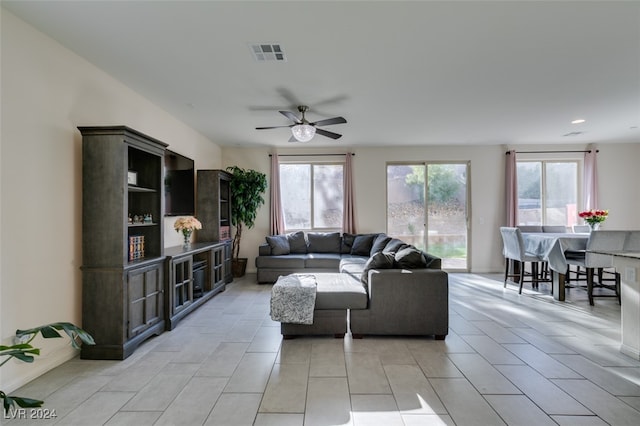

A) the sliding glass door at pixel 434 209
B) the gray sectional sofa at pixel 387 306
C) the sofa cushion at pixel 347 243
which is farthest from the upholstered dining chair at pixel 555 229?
the gray sectional sofa at pixel 387 306

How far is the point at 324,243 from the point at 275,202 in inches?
55.4

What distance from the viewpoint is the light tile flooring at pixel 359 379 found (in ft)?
6.41

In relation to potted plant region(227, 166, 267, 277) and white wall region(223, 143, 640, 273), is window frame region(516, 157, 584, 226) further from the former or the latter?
potted plant region(227, 166, 267, 277)

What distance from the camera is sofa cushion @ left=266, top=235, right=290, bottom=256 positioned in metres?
5.89

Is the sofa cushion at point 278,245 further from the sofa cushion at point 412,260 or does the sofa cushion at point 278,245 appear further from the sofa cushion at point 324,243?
the sofa cushion at point 412,260

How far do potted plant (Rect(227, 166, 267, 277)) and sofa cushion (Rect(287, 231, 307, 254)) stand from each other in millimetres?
884

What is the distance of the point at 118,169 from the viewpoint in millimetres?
2773

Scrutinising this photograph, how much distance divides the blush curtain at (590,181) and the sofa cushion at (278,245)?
6367 mm

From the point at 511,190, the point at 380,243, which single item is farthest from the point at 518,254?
the point at 380,243

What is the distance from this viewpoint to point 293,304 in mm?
3094

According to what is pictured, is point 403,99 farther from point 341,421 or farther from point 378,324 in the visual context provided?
point 341,421

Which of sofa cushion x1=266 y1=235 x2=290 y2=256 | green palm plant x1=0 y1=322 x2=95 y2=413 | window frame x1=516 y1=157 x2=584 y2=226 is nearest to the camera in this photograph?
green palm plant x1=0 y1=322 x2=95 y2=413

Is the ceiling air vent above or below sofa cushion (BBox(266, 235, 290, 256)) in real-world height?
above

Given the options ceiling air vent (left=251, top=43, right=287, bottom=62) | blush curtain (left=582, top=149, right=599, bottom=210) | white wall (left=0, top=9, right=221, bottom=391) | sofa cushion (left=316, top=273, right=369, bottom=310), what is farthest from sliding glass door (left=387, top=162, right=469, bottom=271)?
white wall (left=0, top=9, right=221, bottom=391)
